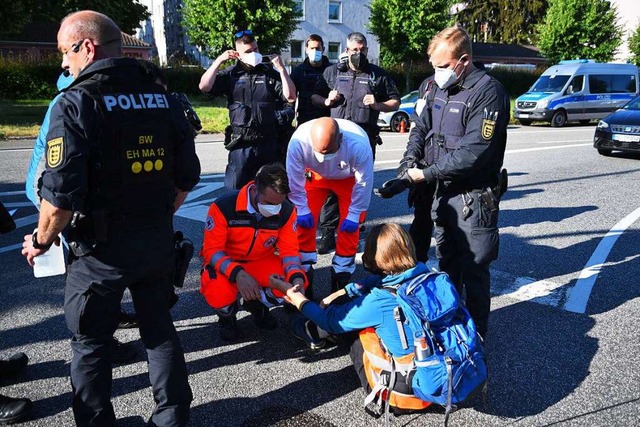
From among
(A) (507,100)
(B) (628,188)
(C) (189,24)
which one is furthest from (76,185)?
(C) (189,24)

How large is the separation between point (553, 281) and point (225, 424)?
10.8ft

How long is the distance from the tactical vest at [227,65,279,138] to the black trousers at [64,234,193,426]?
295 cm

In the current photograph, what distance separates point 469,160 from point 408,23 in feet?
95.0

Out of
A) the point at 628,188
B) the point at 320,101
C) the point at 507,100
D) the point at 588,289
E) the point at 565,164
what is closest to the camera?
the point at 507,100

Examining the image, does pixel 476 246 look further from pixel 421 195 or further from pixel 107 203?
pixel 107 203

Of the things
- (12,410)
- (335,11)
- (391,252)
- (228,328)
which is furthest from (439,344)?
(335,11)

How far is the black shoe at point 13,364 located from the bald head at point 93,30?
1906 millimetres

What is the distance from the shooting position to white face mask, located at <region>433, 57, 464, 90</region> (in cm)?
341

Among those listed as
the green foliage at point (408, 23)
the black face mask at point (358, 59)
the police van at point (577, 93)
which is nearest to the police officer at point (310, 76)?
the black face mask at point (358, 59)

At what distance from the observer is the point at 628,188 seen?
8633 mm

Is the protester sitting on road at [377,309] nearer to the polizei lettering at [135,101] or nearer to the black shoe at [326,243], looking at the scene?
the polizei lettering at [135,101]

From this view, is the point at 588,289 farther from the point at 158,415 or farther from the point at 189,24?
the point at 189,24

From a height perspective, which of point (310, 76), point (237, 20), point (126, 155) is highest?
point (237, 20)

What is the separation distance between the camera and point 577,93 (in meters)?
20.0
